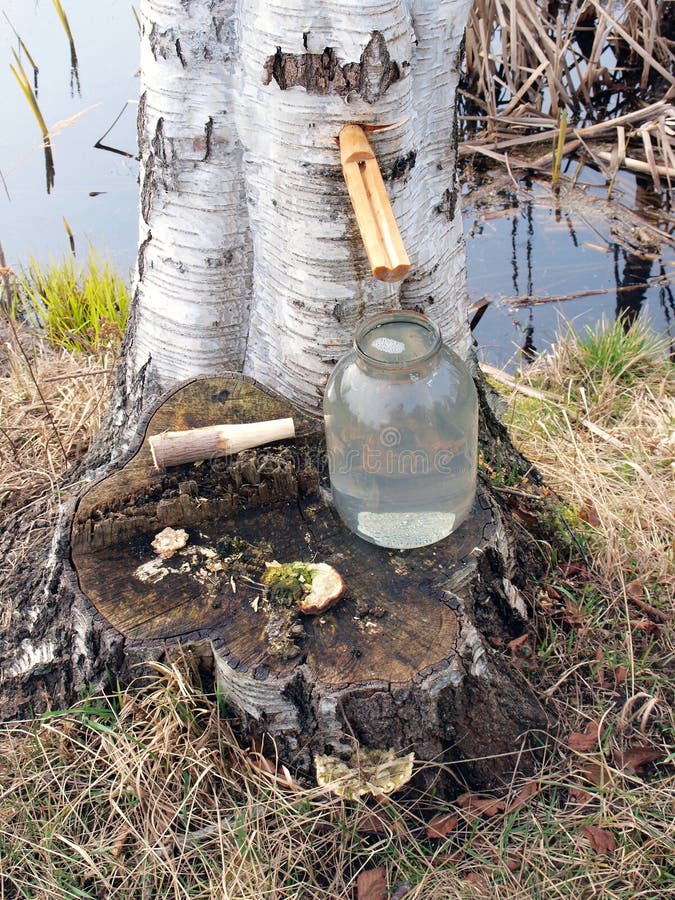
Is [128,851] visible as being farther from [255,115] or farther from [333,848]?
[255,115]

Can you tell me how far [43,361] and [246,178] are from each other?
1847mm

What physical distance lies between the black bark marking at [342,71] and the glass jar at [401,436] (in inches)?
17.7

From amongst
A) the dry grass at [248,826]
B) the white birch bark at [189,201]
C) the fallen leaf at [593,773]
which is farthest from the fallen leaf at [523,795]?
the white birch bark at [189,201]

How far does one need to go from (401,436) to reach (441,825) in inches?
32.9

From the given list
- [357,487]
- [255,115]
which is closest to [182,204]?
[255,115]

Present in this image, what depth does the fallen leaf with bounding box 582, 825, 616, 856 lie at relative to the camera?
67.7 inches

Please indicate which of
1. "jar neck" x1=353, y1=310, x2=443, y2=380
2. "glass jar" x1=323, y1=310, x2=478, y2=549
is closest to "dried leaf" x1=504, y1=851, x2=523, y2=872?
"glass jar" x1=323, y1=310, x2=478, y2=549

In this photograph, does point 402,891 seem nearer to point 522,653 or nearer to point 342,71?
point 522,653

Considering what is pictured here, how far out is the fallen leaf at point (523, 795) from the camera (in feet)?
5.85

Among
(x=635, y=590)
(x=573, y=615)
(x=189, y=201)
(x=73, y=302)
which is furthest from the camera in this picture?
(x=73, y=302)

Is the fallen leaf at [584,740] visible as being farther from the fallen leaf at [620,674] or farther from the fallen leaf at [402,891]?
the fallen leaf at [402,891]

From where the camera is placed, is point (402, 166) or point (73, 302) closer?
point (402, 166)

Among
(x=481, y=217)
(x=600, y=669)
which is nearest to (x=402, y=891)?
(x=600, y=669)

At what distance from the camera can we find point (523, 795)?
1.80 meters
